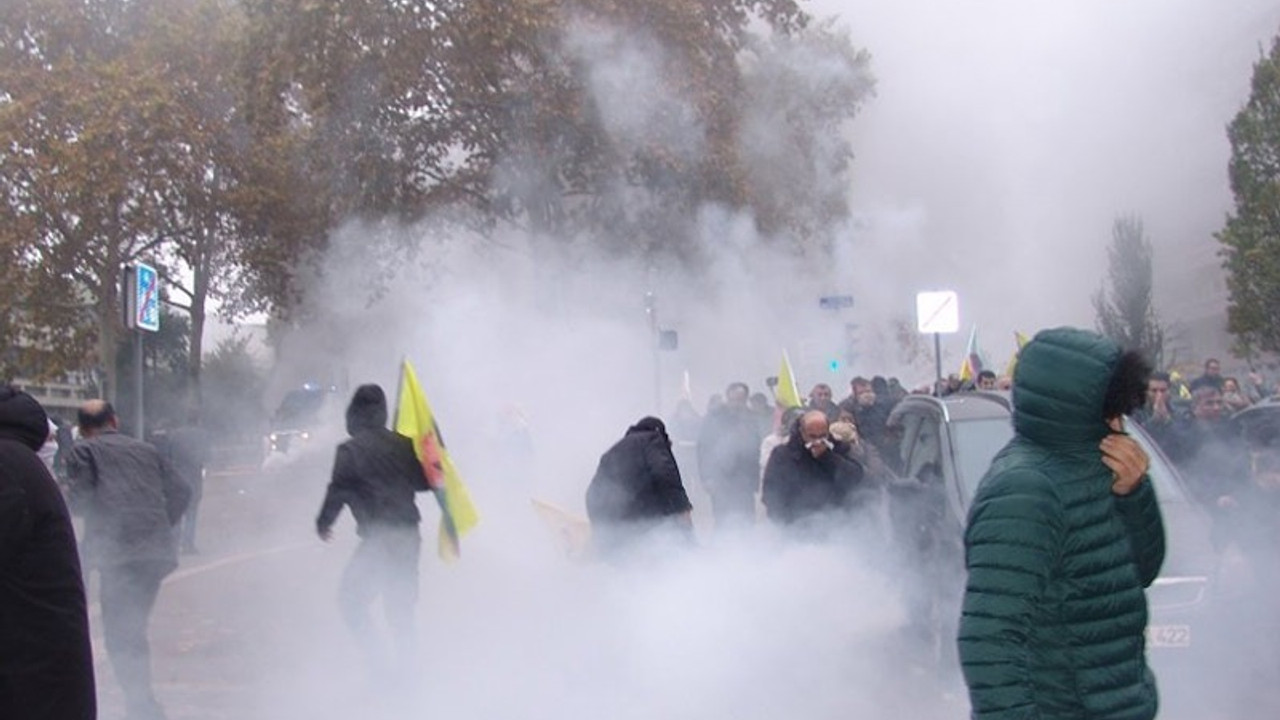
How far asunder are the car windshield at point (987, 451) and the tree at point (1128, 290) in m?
19.1

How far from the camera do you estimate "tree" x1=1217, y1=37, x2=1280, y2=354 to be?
87.8 ft

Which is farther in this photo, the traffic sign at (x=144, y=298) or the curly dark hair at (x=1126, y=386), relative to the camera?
the traffic sign at (x=144, y=298)

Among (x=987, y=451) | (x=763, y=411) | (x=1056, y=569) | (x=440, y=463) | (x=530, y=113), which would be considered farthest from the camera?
(x=530, y=113)

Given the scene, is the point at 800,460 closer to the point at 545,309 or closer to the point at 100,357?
the point at 545,309

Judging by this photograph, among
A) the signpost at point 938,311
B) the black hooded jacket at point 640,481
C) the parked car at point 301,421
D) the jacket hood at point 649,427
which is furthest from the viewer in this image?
the parked car at point 301,421

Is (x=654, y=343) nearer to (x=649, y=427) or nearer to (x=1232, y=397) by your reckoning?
(x=1232, y=397)

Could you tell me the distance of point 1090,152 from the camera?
848 inches

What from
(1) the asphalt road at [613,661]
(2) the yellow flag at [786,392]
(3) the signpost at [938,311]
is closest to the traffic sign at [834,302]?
(2) the yellow flag at [786,392]

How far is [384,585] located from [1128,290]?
2274 centimetres

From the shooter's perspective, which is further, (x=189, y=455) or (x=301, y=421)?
(x=301, y=421)

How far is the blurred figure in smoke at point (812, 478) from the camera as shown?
8.15 m

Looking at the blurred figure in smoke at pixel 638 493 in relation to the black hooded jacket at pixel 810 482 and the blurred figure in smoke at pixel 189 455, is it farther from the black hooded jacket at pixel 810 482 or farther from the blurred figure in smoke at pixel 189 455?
the blurred figure in smoke at pixel 189 455

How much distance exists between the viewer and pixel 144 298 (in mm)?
11695

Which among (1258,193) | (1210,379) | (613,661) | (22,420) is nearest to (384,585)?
(613,661)
